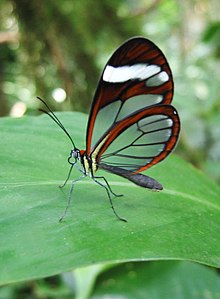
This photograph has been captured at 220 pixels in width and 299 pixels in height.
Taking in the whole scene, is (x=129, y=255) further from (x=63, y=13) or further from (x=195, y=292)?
(x=63, y=13)

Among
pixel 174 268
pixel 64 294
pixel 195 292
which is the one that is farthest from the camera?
pixel 64 294

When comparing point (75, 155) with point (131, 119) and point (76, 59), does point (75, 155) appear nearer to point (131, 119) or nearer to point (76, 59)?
point (131, 119)

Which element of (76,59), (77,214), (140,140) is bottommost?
(77,214)

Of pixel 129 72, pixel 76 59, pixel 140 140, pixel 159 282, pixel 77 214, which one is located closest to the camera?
pixel 77 214

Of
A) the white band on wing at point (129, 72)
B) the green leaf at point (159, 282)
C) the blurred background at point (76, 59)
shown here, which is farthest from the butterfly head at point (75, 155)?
the blurred background at point (76, 59)

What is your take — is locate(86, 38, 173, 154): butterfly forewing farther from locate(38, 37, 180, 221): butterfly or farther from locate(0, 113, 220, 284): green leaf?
locate(0, 113, 220, 284): green leaf

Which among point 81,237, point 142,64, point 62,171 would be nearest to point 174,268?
point 62,171

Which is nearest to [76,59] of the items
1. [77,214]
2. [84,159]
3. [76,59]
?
[76,59]
